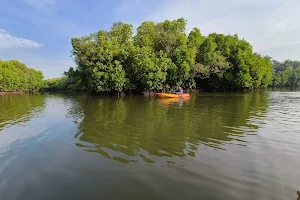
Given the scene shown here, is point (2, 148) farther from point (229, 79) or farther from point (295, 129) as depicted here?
point (229, 79)

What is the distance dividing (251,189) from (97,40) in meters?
35.3

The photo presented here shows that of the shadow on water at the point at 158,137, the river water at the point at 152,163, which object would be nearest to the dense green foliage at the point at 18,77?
the river water at the point at 152,163

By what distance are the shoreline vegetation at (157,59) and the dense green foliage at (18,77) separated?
87.9ft

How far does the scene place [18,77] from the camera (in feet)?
202

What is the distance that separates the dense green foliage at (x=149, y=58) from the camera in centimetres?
3269

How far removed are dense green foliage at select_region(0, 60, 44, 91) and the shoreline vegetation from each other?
87.9 ft

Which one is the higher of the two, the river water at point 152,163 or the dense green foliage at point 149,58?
the dense green foliage at point 149,58

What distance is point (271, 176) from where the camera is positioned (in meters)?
4.80

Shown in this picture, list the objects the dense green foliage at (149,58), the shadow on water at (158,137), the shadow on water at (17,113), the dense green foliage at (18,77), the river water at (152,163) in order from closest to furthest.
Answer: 1. the river water at (152,163)
2. the shadow on water at (158,137)
3. the shadow on water at (17,113)
4. the dense green foliage at (149,58)
5. the dense green foliage at (18,77)

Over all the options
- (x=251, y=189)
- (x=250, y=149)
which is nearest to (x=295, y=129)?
(x=250, y=149)

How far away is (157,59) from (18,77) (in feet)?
157

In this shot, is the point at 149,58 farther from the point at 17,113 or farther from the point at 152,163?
the point at 152,163

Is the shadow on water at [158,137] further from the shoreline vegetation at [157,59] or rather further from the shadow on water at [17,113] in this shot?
the shoreline vegetation at [157,59]

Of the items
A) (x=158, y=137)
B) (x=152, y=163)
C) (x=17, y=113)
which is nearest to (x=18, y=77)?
(x=17, y=113)
